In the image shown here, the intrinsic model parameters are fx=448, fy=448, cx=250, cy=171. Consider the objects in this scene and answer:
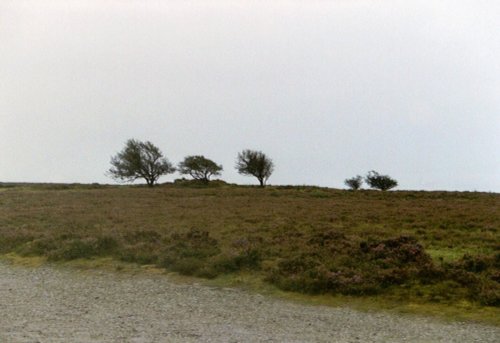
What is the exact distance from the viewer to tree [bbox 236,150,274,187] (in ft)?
274

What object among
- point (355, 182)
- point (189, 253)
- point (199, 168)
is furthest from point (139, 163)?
point (189, 253)

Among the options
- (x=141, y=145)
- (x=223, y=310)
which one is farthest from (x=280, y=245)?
(x=141, y=145)

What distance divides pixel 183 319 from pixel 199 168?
76.0 m

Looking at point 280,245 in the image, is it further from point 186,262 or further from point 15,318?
point 15,318

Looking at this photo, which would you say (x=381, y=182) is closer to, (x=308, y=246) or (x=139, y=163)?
(x=139, y=163)

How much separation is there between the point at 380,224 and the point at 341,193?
2798cm

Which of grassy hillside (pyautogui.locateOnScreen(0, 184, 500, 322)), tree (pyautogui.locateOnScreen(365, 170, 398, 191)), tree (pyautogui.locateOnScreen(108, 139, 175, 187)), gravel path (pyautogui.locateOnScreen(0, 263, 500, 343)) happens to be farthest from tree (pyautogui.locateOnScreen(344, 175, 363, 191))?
gravel path (pyautogui.locateOnScreen(0, 263, 500, 343))

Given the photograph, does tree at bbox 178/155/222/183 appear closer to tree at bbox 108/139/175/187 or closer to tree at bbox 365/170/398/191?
tree at bbox 108/139/175/187

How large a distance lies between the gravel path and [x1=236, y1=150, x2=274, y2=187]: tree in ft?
230

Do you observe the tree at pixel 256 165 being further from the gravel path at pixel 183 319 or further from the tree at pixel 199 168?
the gravel path at pixel 183 319

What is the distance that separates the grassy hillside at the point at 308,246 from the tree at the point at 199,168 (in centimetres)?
5512

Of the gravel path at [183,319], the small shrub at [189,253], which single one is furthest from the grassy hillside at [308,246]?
the gravel path at [183,319]

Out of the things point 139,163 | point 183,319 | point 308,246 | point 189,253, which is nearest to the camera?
point 183,319

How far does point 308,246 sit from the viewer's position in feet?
57.2
